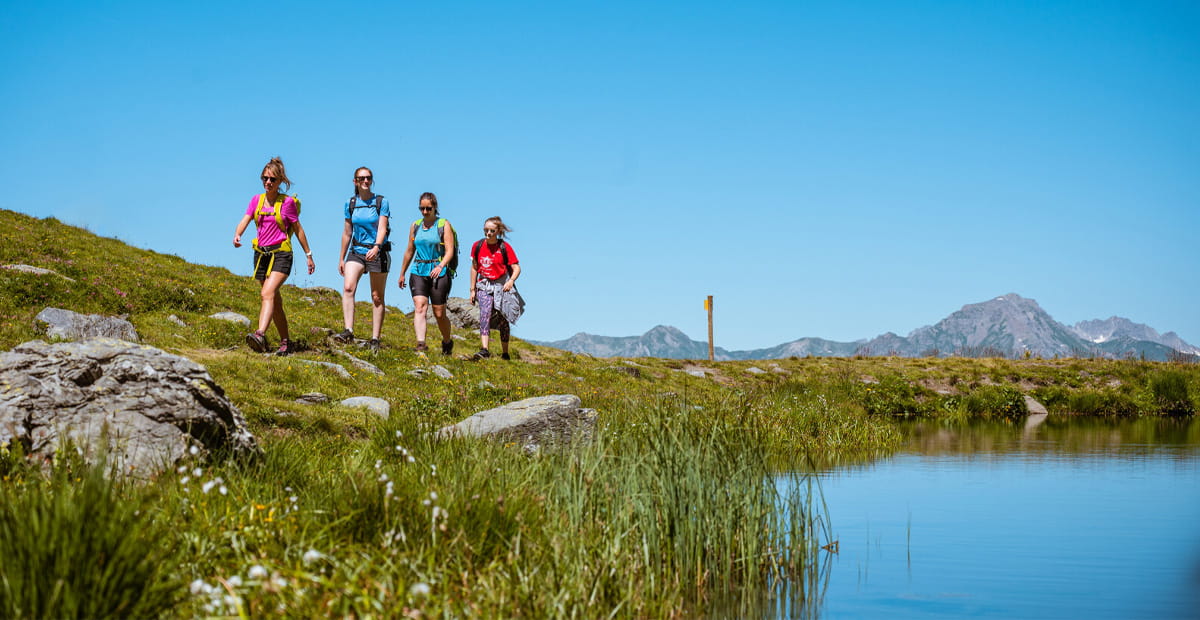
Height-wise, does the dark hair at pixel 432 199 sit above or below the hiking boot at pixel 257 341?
above

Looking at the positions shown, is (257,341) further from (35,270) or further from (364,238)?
(35,270)

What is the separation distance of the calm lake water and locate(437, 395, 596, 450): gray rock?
9.74 ft

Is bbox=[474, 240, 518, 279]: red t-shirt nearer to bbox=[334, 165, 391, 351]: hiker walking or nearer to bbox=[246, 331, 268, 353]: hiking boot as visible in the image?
bbox=[334, 165, 391, 351]: hiker walking

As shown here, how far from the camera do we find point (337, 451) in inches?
382

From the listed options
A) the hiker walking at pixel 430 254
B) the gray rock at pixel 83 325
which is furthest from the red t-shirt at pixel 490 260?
the gray rock at pixel 83 325

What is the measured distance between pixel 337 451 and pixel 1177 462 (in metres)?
14.2

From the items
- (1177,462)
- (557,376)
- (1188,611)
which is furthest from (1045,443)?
(1188,611)

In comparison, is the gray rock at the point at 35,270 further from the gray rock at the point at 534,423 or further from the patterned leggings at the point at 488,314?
the gray rock at the point at 534,423

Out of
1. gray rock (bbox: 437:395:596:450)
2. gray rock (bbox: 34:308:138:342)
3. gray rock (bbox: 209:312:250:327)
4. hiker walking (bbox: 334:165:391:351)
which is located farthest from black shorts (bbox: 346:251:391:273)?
gray rock (bbox: 437:395:596:450)

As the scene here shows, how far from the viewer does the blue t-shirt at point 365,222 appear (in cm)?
1602

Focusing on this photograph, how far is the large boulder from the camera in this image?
6879 millimetres

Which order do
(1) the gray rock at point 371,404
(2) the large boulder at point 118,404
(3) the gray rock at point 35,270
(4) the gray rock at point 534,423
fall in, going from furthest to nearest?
(3) the gray rock at point 35,270 → (1) the gray rock at point 371,404 → (4) the gray rock at point 534,423 → (2) the large boulder at point 118,404

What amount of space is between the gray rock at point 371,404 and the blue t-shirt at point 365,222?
4149 mm

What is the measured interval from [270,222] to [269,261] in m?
0.63
